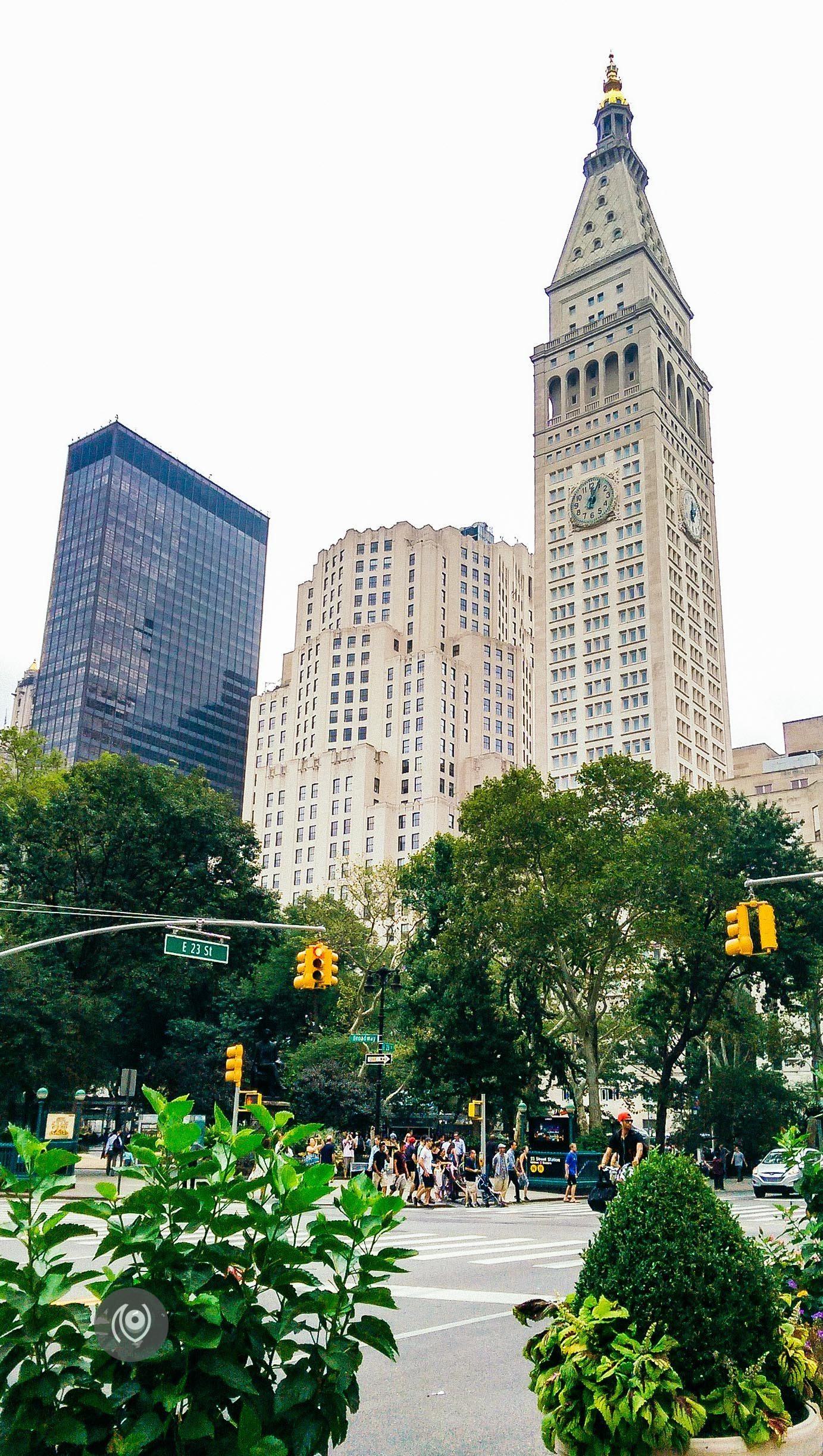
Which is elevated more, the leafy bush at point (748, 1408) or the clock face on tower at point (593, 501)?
the clock face on tower at point (593, 501)

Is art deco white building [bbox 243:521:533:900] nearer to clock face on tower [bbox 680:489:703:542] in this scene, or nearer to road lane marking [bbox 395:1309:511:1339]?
clock face on tower [bbox 680:489:703:542]

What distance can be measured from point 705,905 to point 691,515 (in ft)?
283

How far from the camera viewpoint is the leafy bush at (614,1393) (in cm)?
432

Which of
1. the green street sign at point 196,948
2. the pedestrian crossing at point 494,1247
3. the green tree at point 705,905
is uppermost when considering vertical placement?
the green tree at point 705,905

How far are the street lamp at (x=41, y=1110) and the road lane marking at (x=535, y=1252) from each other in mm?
22556

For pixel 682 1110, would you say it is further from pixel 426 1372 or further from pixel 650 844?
pixel 426 1372

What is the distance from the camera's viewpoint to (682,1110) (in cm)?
5619

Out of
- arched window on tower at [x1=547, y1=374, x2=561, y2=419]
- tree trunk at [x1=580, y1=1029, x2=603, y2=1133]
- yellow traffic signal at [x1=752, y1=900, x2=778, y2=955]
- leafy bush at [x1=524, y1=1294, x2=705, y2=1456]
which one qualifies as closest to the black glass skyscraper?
arched window on tower at [x1=547, y1=374, x2=561, y2=419]

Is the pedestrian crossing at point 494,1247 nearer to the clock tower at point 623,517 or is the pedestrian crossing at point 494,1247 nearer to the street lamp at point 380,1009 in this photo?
the street lamp at point 380,1009

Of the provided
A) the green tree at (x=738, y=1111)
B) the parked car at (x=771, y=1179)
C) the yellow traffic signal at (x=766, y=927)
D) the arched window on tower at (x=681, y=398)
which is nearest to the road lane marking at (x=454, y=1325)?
the yellow traffic signal at (x=766, y=927)

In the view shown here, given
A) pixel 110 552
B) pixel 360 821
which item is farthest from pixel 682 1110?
pixel 110 552

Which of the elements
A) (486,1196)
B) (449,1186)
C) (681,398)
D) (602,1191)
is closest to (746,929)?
(602,1191)

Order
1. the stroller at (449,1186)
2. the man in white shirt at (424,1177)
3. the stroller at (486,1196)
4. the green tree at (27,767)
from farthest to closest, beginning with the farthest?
1. the green tree at (27,767)
2. the stroller at (449,1186)
3. the stroller at (486,1196)
4. the man in white shirt at (424,1177)

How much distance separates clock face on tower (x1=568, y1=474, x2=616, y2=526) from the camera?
116956 mm
